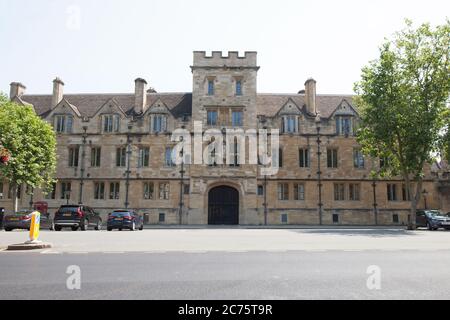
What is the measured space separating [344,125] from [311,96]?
4264mm

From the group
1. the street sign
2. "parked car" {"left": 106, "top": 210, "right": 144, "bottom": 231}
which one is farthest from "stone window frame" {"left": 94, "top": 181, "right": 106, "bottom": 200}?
the street sign

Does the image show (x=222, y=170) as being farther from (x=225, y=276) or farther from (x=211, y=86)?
(x=225, y=276)

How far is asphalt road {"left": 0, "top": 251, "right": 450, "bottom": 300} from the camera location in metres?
5.66

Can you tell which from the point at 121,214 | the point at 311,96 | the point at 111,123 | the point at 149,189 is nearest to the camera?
the point at 121,214

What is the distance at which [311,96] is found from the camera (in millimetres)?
36219

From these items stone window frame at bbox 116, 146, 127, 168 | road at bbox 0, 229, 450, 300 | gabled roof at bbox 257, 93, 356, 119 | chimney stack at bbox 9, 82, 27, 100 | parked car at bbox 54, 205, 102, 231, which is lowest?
road at bbox 0, 229, 450, 300

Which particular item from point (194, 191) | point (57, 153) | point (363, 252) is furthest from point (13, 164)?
point (363, 252)

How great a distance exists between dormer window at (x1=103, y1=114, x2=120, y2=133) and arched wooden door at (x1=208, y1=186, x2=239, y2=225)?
11.1 metres

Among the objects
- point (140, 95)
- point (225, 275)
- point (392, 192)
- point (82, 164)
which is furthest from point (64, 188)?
point (225, 275)

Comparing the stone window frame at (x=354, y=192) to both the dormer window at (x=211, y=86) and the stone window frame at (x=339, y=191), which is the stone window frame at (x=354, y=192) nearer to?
the stone window frame at (x=339, y=191)

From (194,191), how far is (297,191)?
9.52m

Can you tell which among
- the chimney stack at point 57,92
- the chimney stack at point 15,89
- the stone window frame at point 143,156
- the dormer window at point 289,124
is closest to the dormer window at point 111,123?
the stone window frame at point 143,156

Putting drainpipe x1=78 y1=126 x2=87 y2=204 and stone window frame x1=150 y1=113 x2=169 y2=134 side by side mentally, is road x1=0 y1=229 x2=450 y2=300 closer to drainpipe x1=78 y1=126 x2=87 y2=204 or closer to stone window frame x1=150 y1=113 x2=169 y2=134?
drainpipe x1=78 y1=126 x2=87 y2=204

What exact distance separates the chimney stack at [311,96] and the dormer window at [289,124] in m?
2.16
